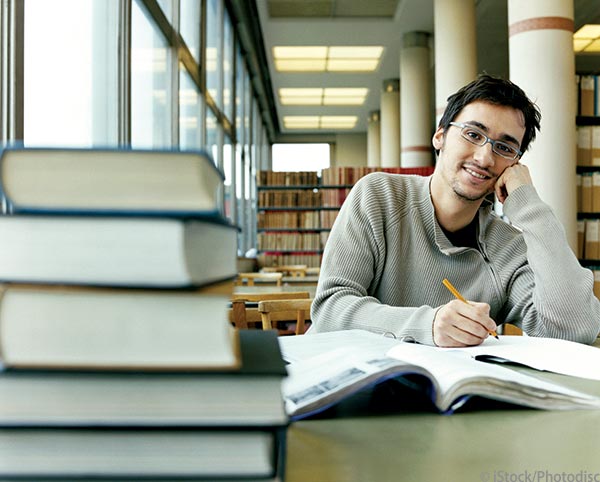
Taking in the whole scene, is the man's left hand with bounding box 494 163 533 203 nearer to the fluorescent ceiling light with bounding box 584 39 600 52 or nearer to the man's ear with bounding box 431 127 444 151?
the man's ear with bounding box 431 127 444 151

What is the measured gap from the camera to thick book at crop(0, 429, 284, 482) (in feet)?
1.31

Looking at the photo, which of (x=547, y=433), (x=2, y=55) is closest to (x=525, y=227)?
(x=547, y=433)

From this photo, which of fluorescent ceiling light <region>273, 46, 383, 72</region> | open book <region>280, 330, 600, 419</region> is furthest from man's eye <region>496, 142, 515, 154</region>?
fluorescent ceiling light <region>273, 46, 383, 72</region>

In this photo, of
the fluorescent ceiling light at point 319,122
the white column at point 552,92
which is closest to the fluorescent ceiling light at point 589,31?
the white column at point 552,92

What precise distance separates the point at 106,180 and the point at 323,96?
14652 mm

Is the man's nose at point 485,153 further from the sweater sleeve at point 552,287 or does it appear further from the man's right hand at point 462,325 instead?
the man's right hand at point 462,325

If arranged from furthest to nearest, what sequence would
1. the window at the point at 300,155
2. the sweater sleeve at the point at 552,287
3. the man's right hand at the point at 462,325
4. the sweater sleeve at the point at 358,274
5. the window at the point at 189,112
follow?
the window at the point at 300,155 → the window at the point at 189,112 → the sweater sleeve at the point at 552,287 → the sweater sleeve at the point at 358,274 → the man's right hand at the point at 462,325

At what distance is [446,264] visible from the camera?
164 centimetres

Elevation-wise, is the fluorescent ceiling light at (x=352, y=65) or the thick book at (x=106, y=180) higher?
the fluorescent ceiling light at (x=352, y=65)

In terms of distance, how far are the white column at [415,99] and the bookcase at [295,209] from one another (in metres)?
0.98

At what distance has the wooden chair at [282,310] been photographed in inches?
93.1

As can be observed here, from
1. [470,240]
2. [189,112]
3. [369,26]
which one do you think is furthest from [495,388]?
[369,26]

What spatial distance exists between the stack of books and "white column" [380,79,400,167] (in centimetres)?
1326

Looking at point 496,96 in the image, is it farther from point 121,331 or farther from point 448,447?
point 121,331
